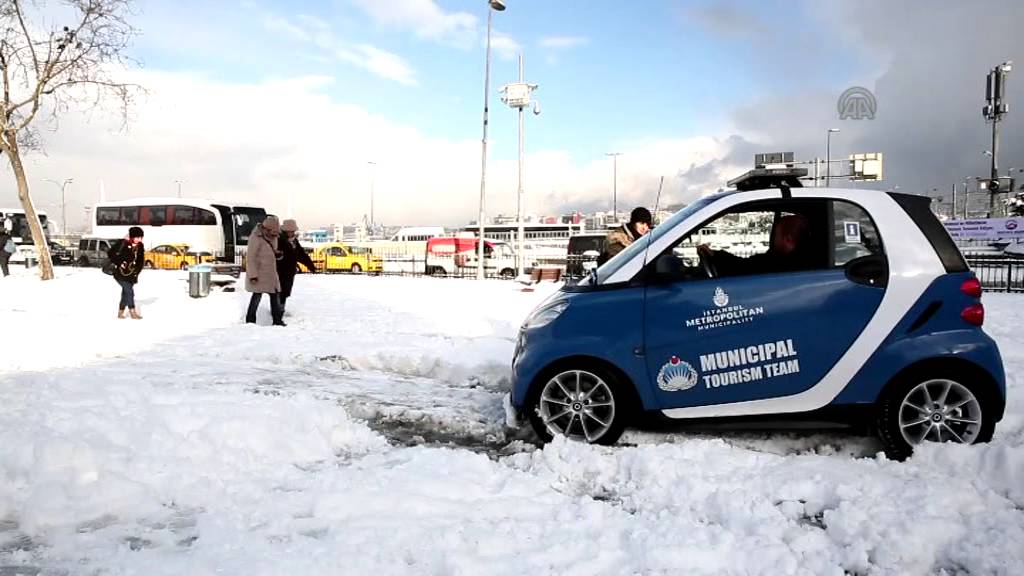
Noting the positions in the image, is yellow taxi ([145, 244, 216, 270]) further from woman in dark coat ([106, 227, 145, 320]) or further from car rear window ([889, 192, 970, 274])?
car rear window ([889, 192, 970, 274])

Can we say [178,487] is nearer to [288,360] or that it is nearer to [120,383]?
[120,383]

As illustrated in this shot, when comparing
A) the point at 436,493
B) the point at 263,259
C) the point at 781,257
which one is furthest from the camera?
the point at 263,259

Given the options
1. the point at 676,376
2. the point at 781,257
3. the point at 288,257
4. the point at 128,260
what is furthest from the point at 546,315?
the point at 128,260

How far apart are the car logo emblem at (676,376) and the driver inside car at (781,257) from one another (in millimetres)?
628

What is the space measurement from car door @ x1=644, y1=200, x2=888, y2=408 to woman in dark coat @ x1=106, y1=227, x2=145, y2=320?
31.9 feet

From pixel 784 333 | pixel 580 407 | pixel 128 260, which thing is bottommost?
pixel 580 407

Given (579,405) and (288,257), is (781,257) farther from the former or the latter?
(288,257)

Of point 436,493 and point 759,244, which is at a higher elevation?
point 759,244

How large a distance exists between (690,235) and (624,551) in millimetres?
2232

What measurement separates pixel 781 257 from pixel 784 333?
0.49 metres

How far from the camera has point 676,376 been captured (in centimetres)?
415

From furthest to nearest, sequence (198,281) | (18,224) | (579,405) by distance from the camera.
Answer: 1. (18,224)
2. (198,281)
3. (579,405)

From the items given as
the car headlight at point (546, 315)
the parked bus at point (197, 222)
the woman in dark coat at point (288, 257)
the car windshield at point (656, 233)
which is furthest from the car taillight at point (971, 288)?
the parked bus at point (197, 222)

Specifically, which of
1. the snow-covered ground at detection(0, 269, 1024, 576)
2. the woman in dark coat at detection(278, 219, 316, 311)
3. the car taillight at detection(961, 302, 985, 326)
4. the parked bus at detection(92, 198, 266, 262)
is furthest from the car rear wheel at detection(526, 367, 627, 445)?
the parked bus at detection(92, 198, 266, 262)
